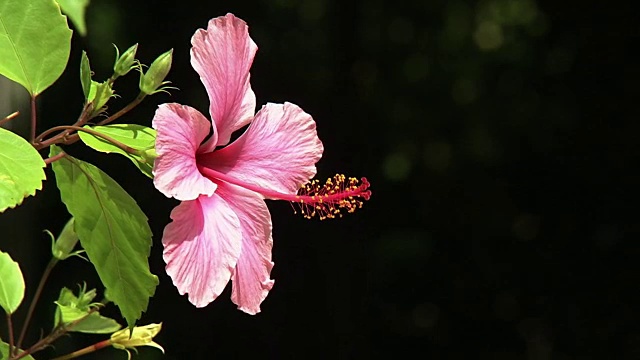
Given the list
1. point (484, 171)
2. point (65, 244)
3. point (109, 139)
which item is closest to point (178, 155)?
point (109, 139)

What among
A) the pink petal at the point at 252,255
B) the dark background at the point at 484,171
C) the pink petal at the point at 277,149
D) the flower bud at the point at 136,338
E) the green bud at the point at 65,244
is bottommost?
the dark background at the point at 484,171

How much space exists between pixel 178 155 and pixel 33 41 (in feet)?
0.31

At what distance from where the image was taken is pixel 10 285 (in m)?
0.65

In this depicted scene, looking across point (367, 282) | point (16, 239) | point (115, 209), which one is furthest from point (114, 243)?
point (367, 282)

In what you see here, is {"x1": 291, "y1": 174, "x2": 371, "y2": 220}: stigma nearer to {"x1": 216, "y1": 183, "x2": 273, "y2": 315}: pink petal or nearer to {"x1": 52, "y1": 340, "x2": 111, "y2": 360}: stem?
{"x1": 216, "y1": 183, "x2": 273, "y2": 315}: pink petal

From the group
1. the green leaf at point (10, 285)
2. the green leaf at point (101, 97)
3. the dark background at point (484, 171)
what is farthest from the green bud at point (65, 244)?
the dark background at point (484, 171)

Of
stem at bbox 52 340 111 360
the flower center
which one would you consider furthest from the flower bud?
the flower center

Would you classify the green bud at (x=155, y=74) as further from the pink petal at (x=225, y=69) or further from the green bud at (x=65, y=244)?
the green bud at (x=65, y=244)

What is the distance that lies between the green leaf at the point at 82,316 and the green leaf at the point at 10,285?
0.03 meters

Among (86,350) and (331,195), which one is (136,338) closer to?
(86,350)

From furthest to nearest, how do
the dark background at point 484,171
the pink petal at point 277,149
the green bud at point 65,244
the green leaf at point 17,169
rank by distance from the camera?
the dark background at point 484,171 → the green bud at point 65,244 → the pink petal at point 277,149 → the green leaf at point 17,169

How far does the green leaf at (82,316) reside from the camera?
0.66 meters

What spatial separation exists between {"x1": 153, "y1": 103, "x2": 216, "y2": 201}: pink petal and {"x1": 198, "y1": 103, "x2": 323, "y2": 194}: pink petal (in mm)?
41

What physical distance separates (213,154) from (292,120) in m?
0.05
